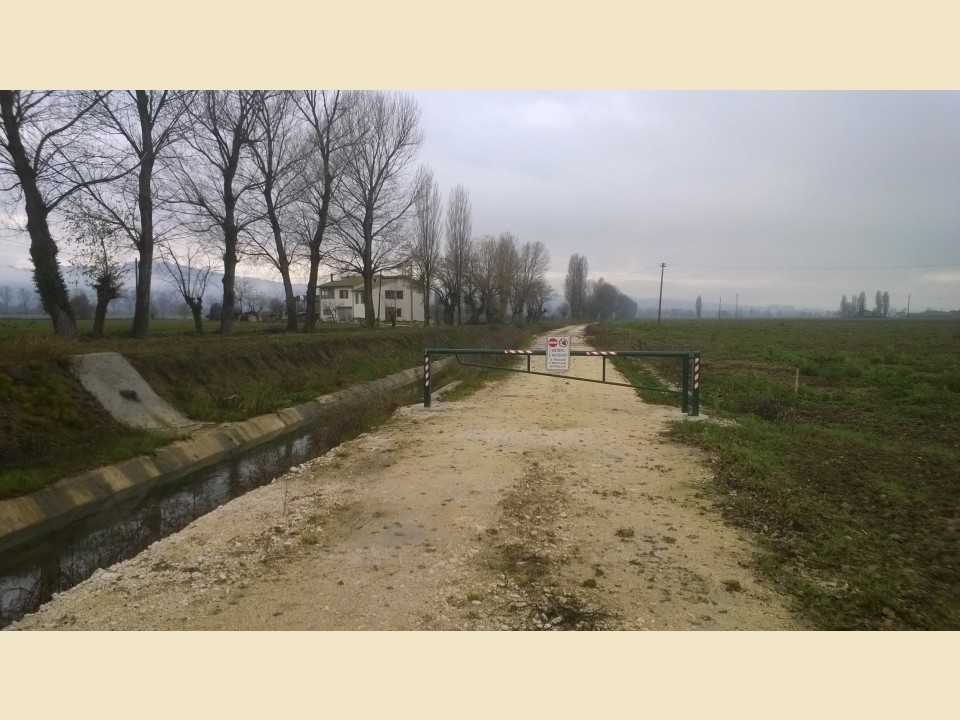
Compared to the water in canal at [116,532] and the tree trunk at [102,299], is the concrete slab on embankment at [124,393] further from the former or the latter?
the tree trunk at [102,299]

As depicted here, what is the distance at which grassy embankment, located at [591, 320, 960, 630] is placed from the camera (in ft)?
15.5

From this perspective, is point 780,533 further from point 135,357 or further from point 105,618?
point 135,357

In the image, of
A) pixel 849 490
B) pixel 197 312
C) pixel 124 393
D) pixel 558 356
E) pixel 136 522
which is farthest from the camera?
pixel 197 312

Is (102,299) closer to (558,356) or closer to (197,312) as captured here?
(197,312)

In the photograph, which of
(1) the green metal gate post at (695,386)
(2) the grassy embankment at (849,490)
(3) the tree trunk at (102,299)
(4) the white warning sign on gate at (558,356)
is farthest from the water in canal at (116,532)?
(3) the tree trunk at (102,299)

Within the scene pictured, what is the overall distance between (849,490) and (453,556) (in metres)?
5.37

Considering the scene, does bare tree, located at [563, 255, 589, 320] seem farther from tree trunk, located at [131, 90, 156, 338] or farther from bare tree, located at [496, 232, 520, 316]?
tree trunk, located at [131, 90, 156, 338]

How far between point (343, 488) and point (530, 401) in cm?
832

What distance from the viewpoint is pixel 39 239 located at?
16984 millimetres

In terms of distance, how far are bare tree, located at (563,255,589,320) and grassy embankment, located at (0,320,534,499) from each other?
95366 mm

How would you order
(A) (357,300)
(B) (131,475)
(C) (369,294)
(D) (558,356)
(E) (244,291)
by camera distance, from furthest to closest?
(A) (357,300)
(E) (244,291)
(C) (369,294)
(D) (558,356)
(B) (131,475)

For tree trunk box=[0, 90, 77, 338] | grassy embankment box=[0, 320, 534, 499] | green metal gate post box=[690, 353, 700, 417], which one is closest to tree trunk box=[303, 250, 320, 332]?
grassy embankment box=[0, 320, 534, 499]

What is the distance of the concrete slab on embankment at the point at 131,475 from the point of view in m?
7.65

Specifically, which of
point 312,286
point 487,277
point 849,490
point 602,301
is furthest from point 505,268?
point 602,301
